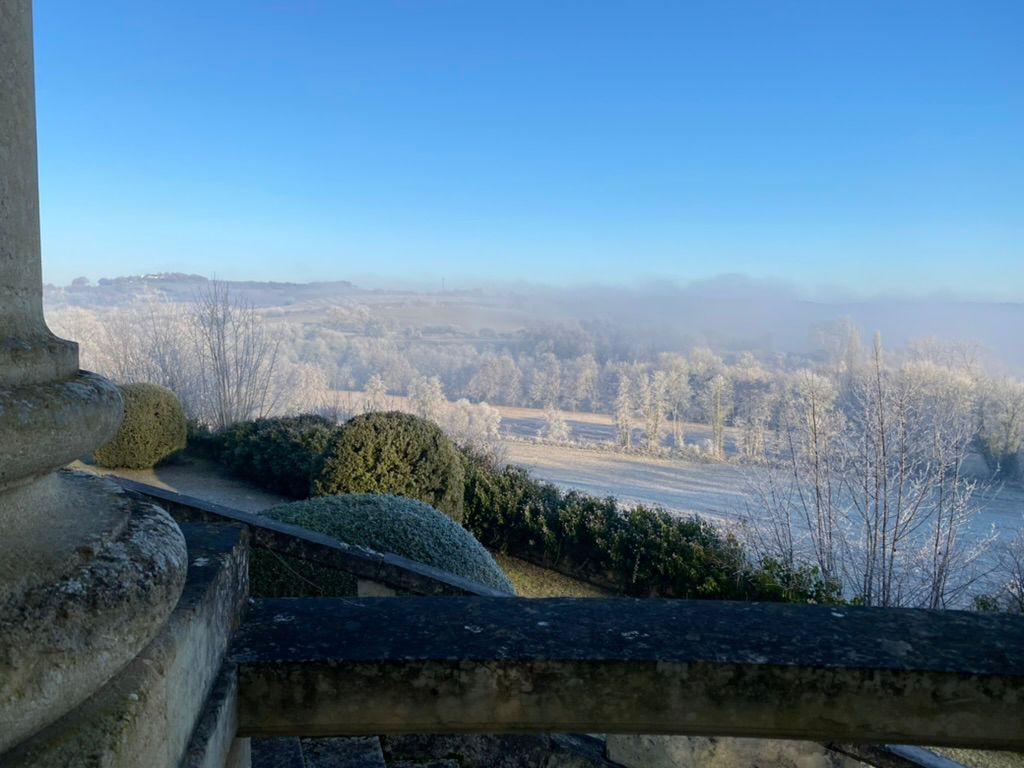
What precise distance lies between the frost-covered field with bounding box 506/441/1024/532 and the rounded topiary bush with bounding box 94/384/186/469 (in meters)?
9.44

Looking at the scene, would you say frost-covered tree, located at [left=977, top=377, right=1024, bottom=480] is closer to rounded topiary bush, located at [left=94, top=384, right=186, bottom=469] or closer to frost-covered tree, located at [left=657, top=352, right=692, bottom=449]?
frost-covered tree, located at [left=657, top=352, right=692, bottom=449]

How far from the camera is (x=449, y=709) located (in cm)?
133

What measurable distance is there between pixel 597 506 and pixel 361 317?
126 ft

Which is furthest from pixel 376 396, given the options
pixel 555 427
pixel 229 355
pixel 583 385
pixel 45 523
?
pixel 45 523

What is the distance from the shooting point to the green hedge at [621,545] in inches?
320

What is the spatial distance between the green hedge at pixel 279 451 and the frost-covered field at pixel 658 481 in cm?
833

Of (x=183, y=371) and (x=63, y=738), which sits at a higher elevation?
(x=63, y=738)

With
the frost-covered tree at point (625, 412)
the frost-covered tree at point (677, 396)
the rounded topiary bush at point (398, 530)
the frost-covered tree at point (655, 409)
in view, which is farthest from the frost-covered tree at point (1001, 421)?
the frost-covered tree at point (625, 412)

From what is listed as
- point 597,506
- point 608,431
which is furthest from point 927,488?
point 608,431

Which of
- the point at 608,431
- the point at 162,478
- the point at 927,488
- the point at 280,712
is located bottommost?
the point at 608,431

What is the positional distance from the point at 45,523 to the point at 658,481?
75.1ft

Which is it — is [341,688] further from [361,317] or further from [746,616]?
[361,317]

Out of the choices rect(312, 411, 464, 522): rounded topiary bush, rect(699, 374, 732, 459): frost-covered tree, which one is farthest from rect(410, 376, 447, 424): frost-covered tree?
rect(312, 411, 464, 522): rounded topiary bush

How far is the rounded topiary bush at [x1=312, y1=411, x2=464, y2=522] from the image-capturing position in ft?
28.9
